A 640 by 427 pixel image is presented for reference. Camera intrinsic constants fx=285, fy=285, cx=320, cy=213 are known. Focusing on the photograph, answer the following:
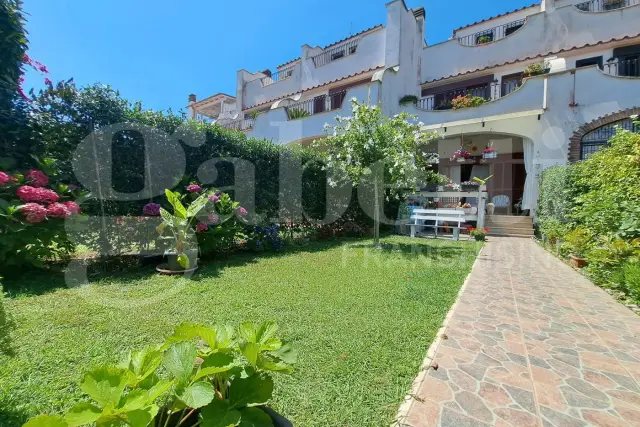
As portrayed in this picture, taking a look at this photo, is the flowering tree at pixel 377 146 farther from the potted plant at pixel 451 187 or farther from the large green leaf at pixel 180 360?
the large green leaf at pixel 180 360

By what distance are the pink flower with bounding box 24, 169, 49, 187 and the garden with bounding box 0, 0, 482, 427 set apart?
3cm

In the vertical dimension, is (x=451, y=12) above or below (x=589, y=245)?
above

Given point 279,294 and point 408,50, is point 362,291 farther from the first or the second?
point 408,50

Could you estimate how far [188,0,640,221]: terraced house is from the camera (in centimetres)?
1143

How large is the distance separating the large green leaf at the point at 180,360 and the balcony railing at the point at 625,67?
59.1 feet

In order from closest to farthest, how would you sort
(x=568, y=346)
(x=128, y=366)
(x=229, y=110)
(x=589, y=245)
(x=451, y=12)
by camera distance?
(x=128, y=366) → (x=568, y=346) → (x=589, y=245) → (x=451, y=12) → (x=229, y=110)

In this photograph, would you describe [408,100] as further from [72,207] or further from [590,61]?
[72,207]

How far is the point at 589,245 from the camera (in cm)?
651

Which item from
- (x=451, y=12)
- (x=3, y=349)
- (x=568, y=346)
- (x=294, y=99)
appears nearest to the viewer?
(x=3, y=349)

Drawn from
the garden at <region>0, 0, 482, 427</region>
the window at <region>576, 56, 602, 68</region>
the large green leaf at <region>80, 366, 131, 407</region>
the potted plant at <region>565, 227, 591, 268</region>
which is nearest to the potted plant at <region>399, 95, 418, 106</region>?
the window at <region>576, 56, 602, 68</region>

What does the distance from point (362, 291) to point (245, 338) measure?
3.48m

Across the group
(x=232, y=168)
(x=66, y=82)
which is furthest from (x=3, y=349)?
(x=232, y=168)

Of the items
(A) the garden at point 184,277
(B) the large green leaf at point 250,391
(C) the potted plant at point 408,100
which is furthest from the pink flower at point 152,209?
(C) the potted plant at point 408,100

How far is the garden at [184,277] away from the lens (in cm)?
132
